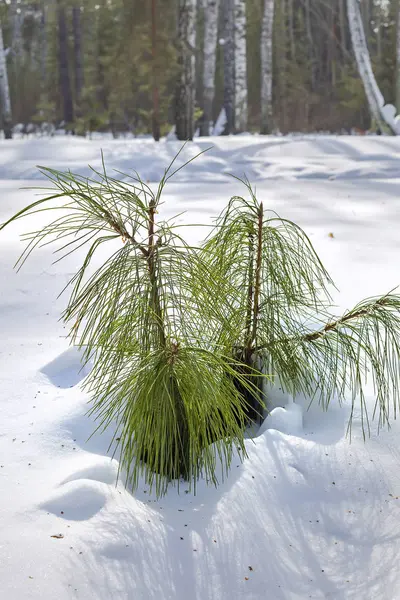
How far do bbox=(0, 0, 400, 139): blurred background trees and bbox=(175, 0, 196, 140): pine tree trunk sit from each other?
0.02 m

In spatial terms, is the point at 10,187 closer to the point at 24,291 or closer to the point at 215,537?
the point at 24,291

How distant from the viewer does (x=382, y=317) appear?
2.25 metres

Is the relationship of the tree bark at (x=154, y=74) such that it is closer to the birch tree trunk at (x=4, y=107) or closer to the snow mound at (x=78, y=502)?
the birch tree trunk at (x=4, y=107)

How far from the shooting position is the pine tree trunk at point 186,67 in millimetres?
12167

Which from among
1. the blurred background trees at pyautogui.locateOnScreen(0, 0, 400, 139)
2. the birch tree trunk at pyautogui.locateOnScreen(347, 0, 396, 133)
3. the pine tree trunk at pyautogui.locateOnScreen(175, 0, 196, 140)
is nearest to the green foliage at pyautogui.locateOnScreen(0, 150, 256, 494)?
the pine tree trunk at pyautogui.locateOnScreen(175, 0, 196, 140)

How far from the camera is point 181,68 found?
1233cm

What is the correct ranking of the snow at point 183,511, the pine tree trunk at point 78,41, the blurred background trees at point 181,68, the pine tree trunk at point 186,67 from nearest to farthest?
1. the snow at point 183,511
2. the pine tree trunk at point 186,67
3. the blurred background trees at point 181,68
4. the pine tree trunk at point 78,41

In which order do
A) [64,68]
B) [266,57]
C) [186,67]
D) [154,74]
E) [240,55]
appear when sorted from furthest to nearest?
1. [64,68]
2. [266,57]
3. [240,55]
4. [154,74]
5. [186,67]

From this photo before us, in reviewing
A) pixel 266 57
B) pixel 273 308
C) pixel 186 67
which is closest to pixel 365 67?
pixel 266 57

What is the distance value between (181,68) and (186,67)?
10cm

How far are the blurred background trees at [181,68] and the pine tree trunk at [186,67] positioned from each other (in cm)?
2

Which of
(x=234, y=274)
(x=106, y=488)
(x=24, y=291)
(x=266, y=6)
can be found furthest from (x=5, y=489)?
(x=266, y=6)

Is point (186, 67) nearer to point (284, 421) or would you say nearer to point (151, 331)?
point (284, 421)

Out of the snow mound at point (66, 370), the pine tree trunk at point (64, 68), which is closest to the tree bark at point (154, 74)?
the pine tree trunk at point (64, 68)
